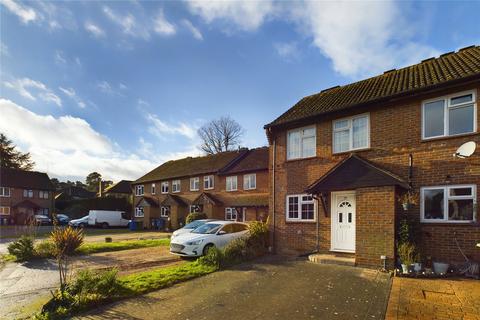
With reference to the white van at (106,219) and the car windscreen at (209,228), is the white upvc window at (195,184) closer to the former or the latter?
the white van at (106,219)

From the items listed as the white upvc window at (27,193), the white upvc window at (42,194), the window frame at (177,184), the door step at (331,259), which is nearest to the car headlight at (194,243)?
the door step at (331,259)

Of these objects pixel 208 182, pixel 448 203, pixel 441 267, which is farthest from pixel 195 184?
pixel 441 267

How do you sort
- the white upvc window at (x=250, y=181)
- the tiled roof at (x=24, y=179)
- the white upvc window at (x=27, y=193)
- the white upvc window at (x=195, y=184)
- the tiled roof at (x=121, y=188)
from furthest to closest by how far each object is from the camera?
the tiled roof at (x=121, y=188), the white upvc window at (x=27, y=193), the tiled roof at (x=24, y=179), the white upvc window at (x=195, y=184), the white upvc window at (x=250, y=181)

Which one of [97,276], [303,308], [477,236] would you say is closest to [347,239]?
[477,236]

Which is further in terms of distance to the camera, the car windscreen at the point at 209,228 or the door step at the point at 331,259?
the car windscreen at the point at 209,228

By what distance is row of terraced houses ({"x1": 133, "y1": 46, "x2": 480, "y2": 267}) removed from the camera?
10586mm

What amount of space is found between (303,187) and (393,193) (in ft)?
14.3

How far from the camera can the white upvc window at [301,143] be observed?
1471 centimetres

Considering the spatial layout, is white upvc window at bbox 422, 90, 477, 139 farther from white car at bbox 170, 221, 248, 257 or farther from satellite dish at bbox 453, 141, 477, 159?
white car at bbox 170, 221, 248, 257

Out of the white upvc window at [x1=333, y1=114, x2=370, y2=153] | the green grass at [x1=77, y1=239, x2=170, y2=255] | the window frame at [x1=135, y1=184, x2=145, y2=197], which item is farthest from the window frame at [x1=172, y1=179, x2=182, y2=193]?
the white upvc window at [x1=333, y1=114, x2=370, y2=153]

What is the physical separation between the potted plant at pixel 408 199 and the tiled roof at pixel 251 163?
52.9ft

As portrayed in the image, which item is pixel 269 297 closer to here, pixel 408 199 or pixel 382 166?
pixel 408 199

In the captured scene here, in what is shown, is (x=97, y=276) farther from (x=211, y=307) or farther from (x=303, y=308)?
(x=303, y=308)

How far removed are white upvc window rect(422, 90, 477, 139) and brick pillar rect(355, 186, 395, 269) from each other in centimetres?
256
